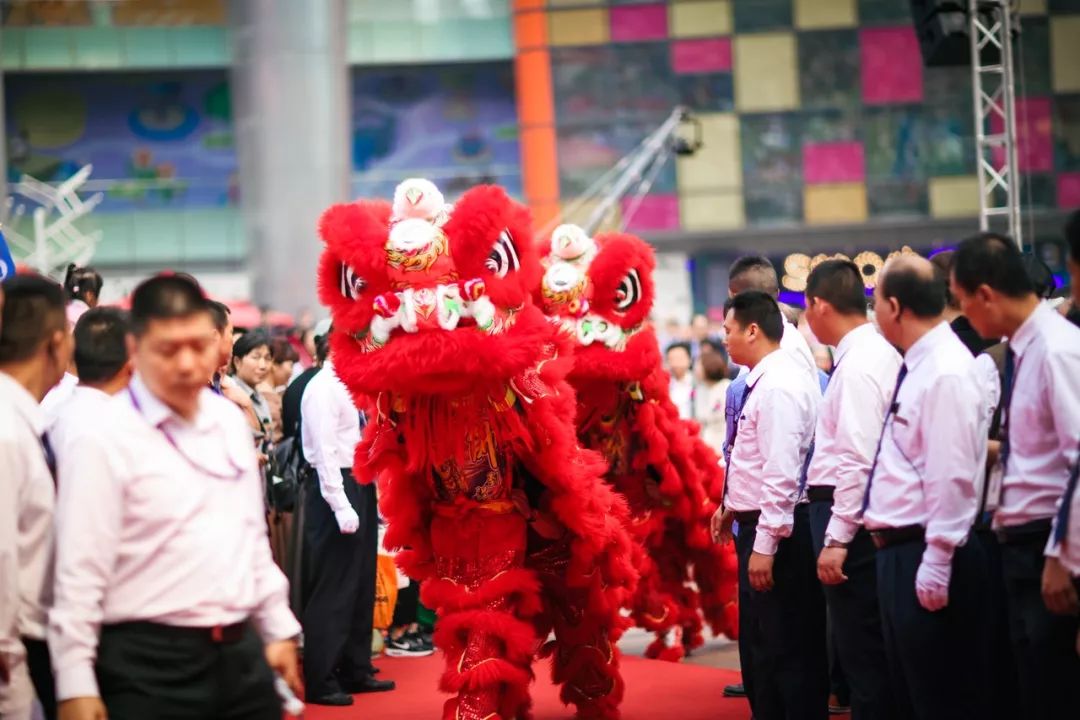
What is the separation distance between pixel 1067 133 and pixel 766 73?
4.63 m

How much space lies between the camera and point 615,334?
734 centimetres

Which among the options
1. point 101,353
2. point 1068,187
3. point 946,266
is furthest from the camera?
point 1068,187

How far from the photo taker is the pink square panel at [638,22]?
23.4 m

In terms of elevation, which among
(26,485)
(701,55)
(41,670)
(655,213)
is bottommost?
(41,670)

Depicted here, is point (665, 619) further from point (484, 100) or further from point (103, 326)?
point (484, 100)

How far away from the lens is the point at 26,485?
3.58m

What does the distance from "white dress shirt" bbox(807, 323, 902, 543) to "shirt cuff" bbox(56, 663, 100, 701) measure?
2.32 meters

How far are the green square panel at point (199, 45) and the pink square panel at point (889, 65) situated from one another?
10.6 metres

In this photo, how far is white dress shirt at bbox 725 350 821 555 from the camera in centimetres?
520

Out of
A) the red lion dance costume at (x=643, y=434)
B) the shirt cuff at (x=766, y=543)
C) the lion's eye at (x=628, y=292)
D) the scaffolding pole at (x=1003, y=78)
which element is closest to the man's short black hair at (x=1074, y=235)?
the shirt cuff at (x=766, y=543)

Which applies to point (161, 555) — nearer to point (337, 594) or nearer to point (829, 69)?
point (337, 594)

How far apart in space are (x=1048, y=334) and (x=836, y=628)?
4.61ft

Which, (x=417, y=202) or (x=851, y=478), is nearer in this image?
(x=851, y=478)

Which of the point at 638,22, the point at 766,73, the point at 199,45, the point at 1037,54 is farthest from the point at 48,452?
the point at 199,45
